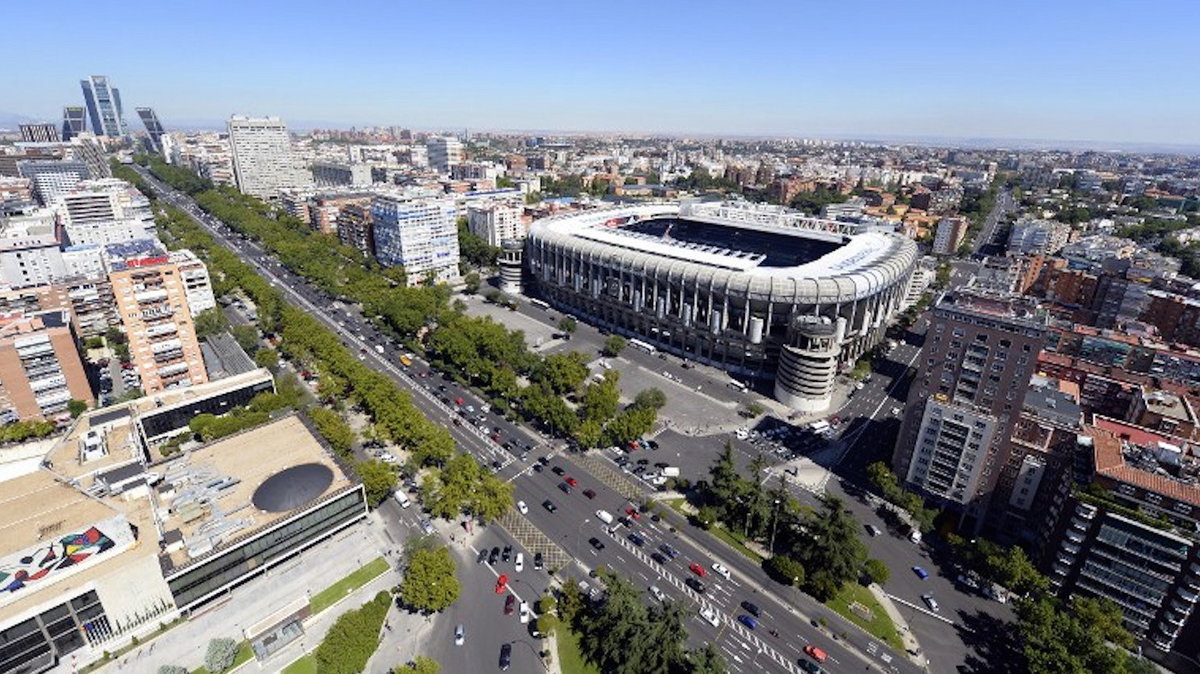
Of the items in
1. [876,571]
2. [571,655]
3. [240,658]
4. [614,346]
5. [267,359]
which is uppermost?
[267,359]

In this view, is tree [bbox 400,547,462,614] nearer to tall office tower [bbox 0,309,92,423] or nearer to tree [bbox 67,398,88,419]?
tree [bbox 67,398,88,419]

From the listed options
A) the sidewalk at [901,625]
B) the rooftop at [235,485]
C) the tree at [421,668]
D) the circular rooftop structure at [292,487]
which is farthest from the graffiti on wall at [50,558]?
the sidewalk at [901,625]

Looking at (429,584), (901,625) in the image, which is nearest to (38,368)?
(429,584)

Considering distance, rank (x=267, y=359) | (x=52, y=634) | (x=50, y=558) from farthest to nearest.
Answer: (x=267, y=359) → (x=50, y=558) → (x=52, y=634)

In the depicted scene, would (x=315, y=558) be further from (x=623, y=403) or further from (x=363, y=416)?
(x=623, y=403)

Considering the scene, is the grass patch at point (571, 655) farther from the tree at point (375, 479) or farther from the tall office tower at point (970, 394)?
the tall office tower at point (970, 394)

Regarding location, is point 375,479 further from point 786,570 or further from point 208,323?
point 208,323
